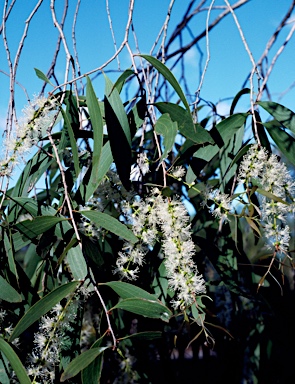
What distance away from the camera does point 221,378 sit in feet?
6.32

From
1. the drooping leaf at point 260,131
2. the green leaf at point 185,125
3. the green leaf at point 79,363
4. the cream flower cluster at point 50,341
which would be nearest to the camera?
the green leaf at point 79,363

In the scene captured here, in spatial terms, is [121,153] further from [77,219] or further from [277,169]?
[277,169]

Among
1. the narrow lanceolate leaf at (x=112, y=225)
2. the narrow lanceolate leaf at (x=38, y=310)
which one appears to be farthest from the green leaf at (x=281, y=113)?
the narrow lanceolate leaf at (x=38, y=310)

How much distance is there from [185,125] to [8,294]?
538 mm

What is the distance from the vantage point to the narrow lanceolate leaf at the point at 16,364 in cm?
87

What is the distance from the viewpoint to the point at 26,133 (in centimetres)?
99

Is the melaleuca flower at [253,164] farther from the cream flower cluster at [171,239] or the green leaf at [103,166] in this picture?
the green leaf at [103,166]

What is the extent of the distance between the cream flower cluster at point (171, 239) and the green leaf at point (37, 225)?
0.16 meters

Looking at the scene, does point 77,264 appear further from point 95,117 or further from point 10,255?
point 95,117

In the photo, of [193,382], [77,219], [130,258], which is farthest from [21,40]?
[193,382]

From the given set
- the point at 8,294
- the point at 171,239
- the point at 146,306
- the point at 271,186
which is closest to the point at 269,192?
the point at 271,186

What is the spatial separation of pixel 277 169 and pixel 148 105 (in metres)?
0.35

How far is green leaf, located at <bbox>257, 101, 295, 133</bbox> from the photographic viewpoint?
115 cm

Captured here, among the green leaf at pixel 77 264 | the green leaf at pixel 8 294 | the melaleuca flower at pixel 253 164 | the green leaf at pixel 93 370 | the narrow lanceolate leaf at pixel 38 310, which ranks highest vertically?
the melaleuca flower at pixel 253 164
